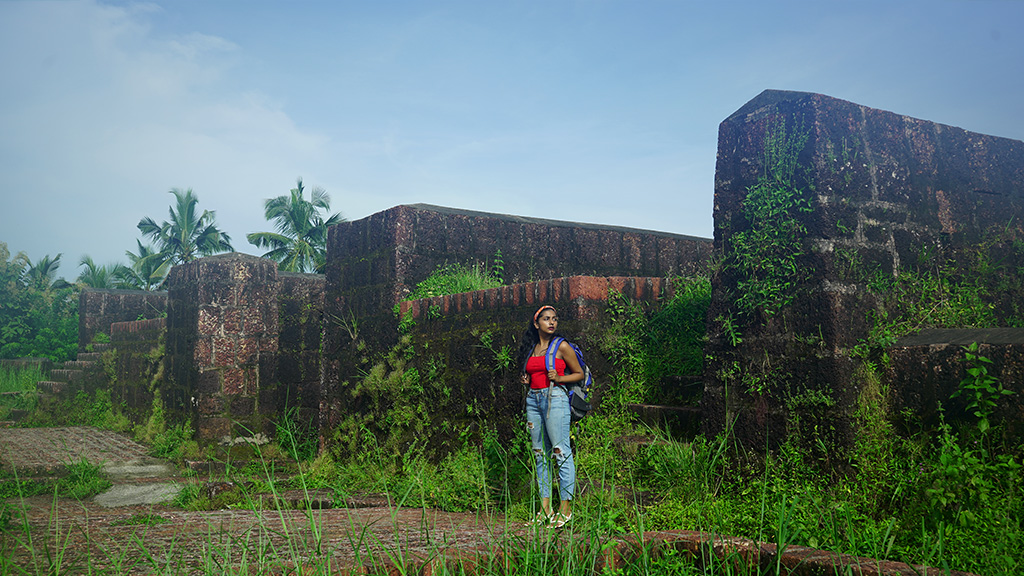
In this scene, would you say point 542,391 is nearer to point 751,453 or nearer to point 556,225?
point 751,453

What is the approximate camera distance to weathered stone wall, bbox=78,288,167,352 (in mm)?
14078

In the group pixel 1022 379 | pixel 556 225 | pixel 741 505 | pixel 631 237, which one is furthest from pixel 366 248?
pixel 1022 379

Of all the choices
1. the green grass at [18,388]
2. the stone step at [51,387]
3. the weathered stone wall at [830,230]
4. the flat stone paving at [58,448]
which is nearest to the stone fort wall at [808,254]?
the weathered stone wall at [830,230]

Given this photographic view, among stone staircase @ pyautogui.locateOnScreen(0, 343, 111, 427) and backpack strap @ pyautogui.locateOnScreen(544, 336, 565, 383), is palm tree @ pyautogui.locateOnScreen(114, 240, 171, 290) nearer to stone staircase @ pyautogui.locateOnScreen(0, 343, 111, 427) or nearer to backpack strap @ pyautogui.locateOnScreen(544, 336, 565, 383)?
stone staircase @ pyautogui.locateOnScreen(0, 343, 111, 427)

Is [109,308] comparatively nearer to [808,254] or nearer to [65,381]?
[65,381]

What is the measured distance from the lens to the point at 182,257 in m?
35.1

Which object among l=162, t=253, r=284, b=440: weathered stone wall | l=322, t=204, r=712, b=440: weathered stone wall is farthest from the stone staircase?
l=322, t=204, r=712, b=440: weathered stone wall

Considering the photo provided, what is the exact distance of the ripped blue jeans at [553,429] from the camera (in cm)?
448

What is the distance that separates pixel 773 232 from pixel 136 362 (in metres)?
10.3

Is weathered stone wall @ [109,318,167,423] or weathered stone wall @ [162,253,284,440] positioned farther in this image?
weathered stone wall @ [109,318,167,423]

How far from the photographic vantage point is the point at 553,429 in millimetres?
4633

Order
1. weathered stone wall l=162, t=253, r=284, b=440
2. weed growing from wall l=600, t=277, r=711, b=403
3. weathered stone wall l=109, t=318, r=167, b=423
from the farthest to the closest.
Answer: weathered stone wall l=109, t=318, r=167, b=423 < weathered stone wall l=162, t=253, r=284, b=440 < weed growing from wall l=600, t=277, r=711, b=403

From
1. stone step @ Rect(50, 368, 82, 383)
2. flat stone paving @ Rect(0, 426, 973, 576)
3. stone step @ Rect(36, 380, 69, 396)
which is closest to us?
flat stone paving @ Rect(0, 426, 973, 576)

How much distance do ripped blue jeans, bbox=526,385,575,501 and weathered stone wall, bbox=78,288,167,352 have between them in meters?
11.4
